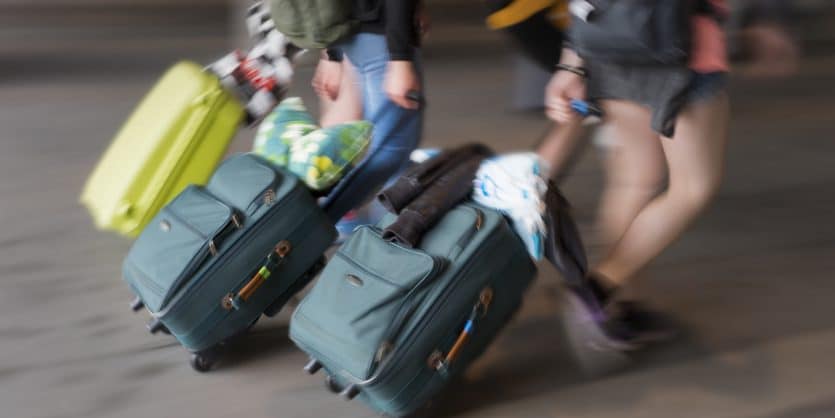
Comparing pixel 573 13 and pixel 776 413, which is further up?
pixel 573 13

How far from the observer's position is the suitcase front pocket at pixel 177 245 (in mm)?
2133

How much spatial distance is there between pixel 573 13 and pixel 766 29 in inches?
25.6

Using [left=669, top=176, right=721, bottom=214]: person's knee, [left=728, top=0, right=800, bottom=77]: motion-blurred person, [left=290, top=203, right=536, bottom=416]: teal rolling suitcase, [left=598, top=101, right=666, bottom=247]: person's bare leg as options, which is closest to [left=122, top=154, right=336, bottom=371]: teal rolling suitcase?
[left=290, top=203, right=536, bottom=416]: teal rolling suitcase

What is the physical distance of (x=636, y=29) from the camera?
1.94 meters

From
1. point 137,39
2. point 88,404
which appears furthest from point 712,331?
point 137,39

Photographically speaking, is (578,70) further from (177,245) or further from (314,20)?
(177,245)

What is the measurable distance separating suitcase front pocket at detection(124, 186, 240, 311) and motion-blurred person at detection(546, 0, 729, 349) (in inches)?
37.6

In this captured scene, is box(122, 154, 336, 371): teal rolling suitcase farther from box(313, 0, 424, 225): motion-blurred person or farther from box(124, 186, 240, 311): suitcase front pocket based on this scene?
box(313, 0, 424, 225): motion-blurred person

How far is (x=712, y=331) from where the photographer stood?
2551 mm

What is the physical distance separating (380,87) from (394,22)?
A: 265mm

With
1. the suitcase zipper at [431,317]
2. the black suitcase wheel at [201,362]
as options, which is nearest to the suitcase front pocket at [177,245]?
the black suitcase wheel at [201,362]

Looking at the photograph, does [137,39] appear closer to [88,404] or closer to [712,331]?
[88,404]

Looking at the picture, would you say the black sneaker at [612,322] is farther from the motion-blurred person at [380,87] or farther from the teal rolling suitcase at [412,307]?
the motion-blurred person at [380,87]

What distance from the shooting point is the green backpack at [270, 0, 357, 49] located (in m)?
2.31
